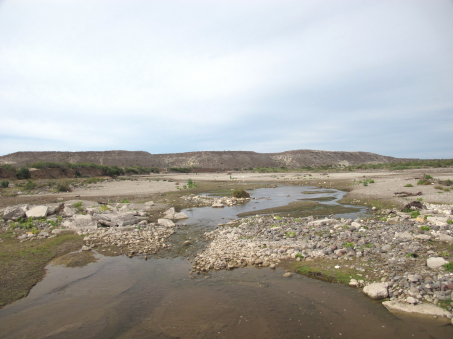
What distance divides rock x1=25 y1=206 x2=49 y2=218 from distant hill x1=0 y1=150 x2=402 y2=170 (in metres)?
103

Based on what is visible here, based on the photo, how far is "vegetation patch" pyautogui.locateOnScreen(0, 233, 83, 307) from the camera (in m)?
6.95

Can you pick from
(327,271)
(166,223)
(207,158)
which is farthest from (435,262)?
(207,158)

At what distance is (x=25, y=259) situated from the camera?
8.84 m

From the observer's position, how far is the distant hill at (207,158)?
111m

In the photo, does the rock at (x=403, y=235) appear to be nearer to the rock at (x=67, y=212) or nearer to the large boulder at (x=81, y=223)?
the large boulder at (x=81, y=223)

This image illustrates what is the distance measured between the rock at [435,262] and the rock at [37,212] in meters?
16.6

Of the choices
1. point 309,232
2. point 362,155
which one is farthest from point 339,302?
point 362,155

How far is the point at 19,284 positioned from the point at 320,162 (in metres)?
138

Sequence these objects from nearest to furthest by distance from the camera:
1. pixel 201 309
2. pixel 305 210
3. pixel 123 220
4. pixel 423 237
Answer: pixel 201 309 → pixel 423 237 → pixel 123 220 → pixel 305 210

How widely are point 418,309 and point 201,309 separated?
4557 mm

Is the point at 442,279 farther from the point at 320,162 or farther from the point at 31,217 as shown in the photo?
the point at 320,162

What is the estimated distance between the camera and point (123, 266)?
861cm

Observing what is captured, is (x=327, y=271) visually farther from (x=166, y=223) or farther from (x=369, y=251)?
(x=166, y=223)

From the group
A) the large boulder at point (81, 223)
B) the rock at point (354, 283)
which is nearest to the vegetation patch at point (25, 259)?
the large boulder at point (81, 223)
